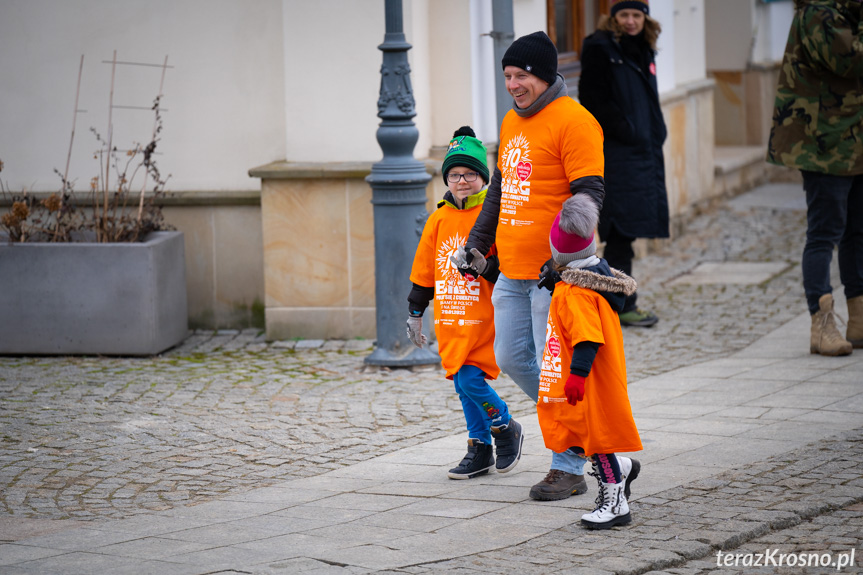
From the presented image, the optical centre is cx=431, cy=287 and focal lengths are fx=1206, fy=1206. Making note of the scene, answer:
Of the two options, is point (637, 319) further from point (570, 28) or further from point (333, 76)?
point (570, 28)

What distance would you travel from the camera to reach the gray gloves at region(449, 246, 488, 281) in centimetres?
A: 473

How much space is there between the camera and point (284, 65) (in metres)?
8.36

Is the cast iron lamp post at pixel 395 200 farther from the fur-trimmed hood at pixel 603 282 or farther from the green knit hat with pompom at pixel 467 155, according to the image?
the fur-trimmed hood at pixel 603 282

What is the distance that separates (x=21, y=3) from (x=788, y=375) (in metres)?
6.09

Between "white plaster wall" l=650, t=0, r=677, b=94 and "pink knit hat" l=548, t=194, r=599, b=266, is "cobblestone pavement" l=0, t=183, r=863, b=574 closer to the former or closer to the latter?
"pink knit hat" l=548, t=194, r=599, b=266

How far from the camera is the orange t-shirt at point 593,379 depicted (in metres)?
4.16

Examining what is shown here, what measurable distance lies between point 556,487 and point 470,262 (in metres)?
0.93

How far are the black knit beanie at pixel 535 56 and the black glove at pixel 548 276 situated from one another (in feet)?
2.41

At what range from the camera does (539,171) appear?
4.55m

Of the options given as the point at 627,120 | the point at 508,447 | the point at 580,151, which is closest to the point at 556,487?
the point at 508,447

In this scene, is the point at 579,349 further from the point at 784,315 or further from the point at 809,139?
the point at 784,315

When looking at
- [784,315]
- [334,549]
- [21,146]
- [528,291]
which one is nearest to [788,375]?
[784,315]

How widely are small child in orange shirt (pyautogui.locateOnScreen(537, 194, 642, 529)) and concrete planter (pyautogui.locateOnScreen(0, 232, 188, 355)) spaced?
13.9ft

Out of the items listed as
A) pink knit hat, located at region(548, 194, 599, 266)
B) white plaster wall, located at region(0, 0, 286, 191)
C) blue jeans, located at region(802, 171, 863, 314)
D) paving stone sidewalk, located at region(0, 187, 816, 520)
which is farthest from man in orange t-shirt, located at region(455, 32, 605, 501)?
white plaster wall, located at region(0, 0, 286, 191)
